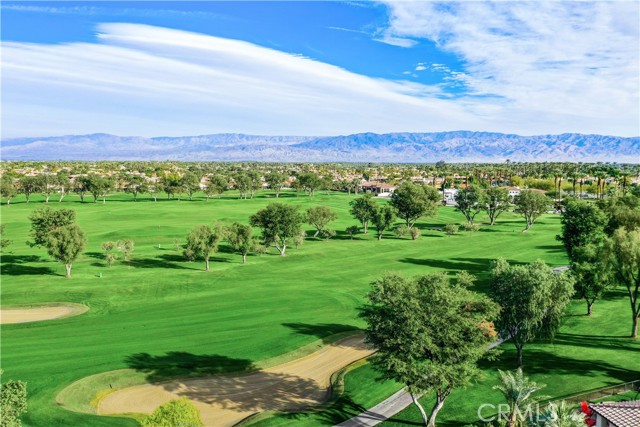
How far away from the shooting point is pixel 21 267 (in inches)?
3044

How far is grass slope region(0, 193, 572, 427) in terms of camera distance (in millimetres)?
43750

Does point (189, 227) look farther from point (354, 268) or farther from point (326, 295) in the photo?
point (326, 295)

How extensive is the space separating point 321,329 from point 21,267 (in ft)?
191

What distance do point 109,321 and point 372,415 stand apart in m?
36.3

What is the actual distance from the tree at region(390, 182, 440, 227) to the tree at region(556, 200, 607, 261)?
49.6 meters

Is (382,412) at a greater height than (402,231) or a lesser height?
lesser

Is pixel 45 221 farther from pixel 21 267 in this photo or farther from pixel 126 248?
pixel 126 248

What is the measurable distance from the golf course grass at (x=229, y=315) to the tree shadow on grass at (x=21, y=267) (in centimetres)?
20

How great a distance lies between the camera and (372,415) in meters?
35.9

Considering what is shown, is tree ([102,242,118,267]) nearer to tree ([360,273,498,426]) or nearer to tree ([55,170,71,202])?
tree ([360,273,498,426])

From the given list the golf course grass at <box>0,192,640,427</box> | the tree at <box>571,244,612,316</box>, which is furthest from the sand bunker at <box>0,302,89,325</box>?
the tree at <box>571,244,612,316</box>

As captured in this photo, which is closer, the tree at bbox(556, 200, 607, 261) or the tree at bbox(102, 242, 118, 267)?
the tree at bbox(556, 200, 607, 261)

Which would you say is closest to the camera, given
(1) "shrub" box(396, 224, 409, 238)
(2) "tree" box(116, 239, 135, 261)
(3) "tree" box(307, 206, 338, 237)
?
(2) "tree" box(116, 239, 135, 261)

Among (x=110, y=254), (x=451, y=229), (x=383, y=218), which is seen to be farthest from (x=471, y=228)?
(x=110, y=254)
